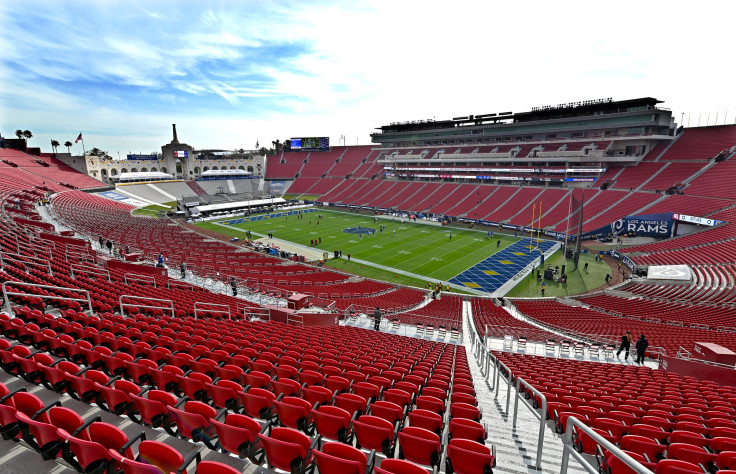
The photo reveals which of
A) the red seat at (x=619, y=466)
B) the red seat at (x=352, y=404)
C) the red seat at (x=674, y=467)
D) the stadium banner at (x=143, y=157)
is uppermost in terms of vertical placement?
the stadium banner at (x=143, y=157)

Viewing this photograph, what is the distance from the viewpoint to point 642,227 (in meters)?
44.3

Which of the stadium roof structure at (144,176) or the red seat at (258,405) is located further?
the stadium roof structure at (144,176)

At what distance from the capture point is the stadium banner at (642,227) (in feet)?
139

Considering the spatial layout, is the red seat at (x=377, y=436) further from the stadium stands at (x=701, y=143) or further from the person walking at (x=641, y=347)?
the stadium stands at (x=701, y=143)

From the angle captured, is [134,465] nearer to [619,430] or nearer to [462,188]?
[619,430]

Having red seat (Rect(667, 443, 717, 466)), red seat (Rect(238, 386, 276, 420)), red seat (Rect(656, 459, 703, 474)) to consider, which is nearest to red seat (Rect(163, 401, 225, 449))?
red seat (Rect(238, 386, 276, 420))

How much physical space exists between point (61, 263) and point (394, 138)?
85941mm

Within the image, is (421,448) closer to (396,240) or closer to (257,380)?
(257,380)

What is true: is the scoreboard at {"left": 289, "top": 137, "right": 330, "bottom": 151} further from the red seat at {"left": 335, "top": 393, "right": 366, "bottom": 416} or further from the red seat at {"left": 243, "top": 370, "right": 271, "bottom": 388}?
the red seat at {"left": 335, "top": 393, "right": 366, "bottom": 416}

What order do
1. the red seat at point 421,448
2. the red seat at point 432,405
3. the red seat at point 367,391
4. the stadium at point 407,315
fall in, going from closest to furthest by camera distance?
the red seat at point 421,448 → the stadium at point 407,315 → the red seat at point 432,405 → the red seat at point 367,391

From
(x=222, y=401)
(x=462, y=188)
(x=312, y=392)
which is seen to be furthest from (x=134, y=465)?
(x=462, y=188)

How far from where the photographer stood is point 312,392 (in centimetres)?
605

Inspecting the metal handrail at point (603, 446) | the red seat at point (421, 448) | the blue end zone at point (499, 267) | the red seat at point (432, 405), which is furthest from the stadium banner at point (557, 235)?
the red seat at point (421, 448)

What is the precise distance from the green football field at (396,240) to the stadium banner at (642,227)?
11620 millimetres
